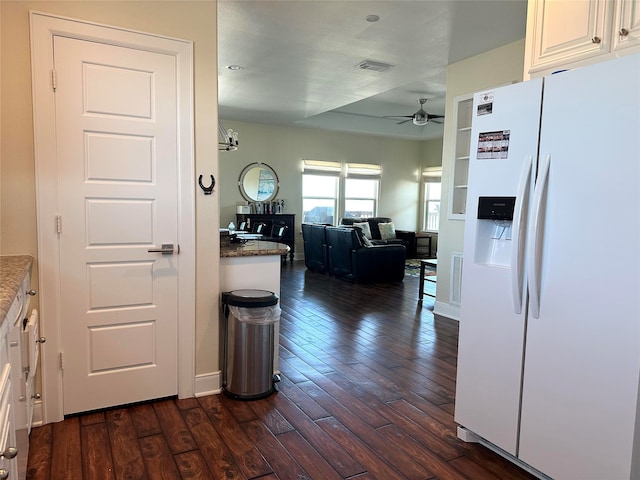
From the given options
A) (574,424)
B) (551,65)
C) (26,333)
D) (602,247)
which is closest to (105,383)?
(26,333)

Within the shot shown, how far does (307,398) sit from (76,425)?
4.41 ft

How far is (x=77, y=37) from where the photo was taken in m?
2.39

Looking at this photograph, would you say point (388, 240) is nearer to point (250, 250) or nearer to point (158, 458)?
point (250, 250)

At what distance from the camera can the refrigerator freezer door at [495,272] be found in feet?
6.57

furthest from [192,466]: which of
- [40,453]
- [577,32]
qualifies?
[577,32]

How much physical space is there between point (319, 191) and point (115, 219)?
23.8 ft

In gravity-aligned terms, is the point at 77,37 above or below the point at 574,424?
above

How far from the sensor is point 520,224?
1.95 meters

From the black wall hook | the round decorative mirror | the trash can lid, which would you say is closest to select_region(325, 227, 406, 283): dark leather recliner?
the round decorative mirror

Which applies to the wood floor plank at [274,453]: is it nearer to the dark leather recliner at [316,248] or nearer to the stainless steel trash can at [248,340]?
the stainless steel trash can at [248,340]

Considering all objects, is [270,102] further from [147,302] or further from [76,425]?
[76,425]

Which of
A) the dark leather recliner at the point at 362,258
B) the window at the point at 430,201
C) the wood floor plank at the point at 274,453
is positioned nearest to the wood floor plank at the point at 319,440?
→ the wood floor plank at the point at 274,453

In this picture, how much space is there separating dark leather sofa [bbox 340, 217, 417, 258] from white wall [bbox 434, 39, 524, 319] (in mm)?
4031

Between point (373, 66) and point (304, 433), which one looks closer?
point (304, 433)
